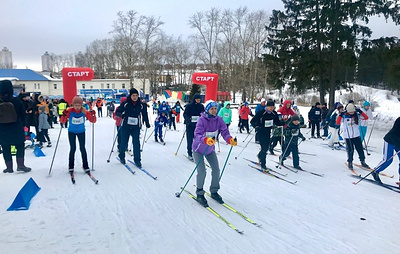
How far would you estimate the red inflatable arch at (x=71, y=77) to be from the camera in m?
18.8

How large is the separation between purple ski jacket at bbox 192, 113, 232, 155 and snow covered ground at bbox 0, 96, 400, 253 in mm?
975

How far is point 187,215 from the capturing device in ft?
15.8

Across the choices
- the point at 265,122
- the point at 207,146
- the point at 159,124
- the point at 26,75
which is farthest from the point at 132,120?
the point at 26,75

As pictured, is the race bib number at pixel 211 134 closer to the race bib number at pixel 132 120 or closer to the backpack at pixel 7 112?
the race bib number at pixel 132 120

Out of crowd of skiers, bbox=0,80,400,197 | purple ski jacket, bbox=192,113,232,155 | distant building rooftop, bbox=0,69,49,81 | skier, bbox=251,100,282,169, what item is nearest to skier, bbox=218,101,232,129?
crowd of skiers, bbox=0,80,400,197

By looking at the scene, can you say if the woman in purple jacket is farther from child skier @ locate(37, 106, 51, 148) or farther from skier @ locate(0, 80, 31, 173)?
child skier @ locate(37, 106, 51, 148)

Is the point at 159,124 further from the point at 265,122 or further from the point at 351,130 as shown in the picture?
the point at 351,130

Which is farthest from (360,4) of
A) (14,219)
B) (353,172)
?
(14,219)

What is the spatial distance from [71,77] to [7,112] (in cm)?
1319

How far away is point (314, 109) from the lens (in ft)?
49.8

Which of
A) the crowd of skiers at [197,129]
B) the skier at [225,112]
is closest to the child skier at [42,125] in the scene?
the crowd of skiers at [197,129]

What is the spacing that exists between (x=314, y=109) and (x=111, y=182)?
11696 millimetres

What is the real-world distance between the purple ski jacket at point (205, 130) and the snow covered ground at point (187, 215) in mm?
975

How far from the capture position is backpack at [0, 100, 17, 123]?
6.42m
